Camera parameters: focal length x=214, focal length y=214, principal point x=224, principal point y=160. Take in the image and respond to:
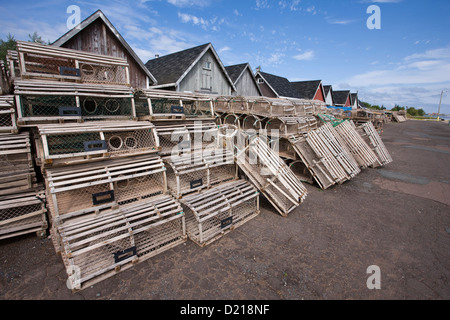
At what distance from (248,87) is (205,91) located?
6376 mm

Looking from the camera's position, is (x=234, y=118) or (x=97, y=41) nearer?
(x=97, y=41)

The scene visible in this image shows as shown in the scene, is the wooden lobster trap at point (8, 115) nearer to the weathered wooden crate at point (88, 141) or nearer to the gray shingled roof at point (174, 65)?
the weathered wooden crate at point (88, 141)

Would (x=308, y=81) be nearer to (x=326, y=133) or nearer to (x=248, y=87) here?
(x=248, y=87)

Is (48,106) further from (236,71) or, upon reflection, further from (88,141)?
(236,71)

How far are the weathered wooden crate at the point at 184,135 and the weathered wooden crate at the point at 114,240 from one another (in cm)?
139

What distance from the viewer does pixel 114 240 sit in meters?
3.20

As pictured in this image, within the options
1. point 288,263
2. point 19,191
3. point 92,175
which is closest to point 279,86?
point 288,263

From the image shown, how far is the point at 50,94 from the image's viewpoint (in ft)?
13.3

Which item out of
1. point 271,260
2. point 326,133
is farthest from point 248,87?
point 271,260

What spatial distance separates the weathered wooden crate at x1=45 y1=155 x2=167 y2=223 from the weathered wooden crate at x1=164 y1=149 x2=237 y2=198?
31cm

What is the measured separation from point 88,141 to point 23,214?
2.03 meters

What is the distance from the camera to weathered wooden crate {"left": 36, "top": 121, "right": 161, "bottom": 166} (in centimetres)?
346

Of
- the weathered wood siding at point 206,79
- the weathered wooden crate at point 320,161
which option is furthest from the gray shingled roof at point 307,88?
the weathered wooden crate at point 320,161

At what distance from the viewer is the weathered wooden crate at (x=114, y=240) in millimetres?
3062
